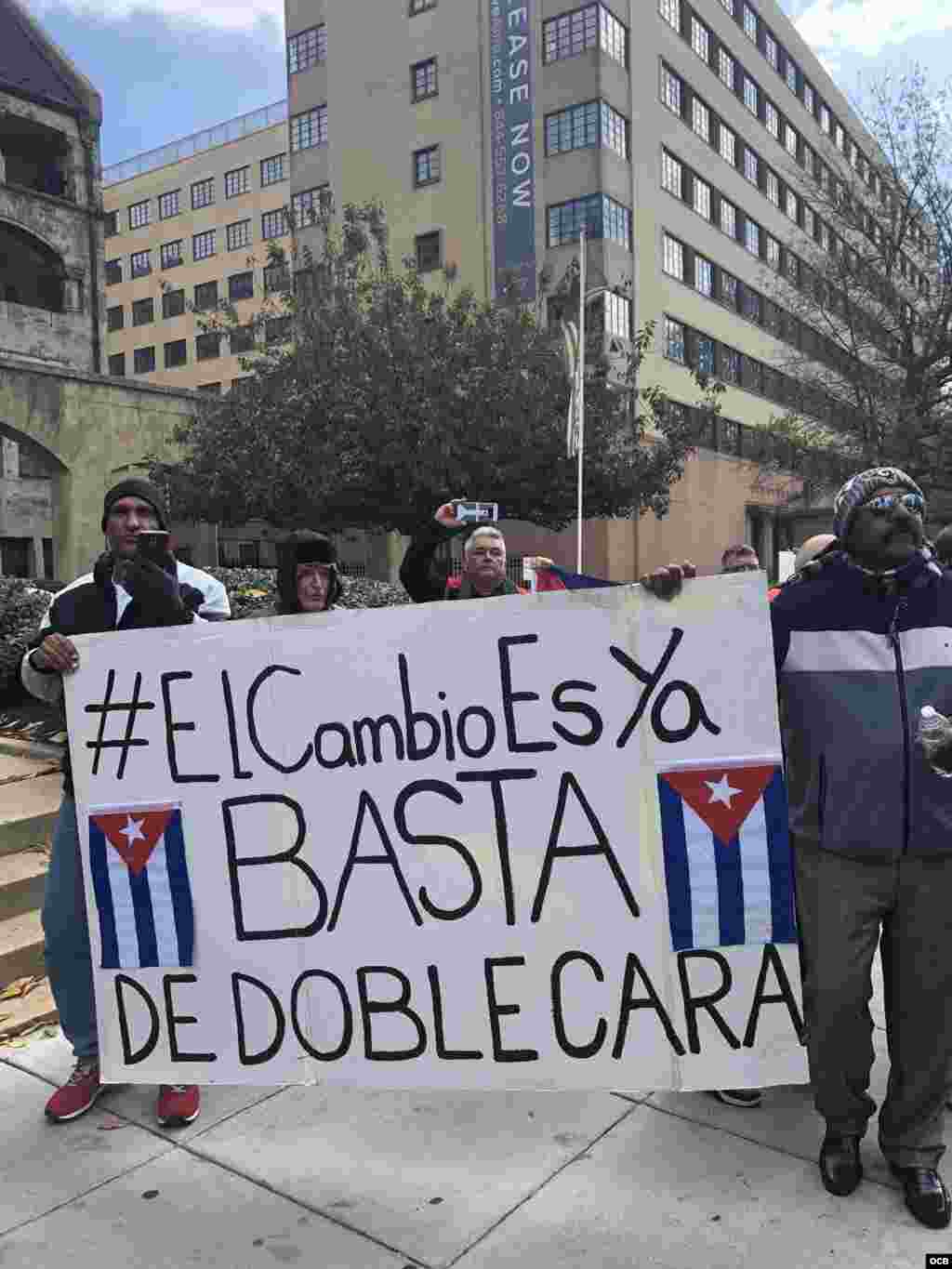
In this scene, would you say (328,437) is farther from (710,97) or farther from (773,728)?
(710,97)

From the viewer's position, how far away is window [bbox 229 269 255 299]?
53.8m

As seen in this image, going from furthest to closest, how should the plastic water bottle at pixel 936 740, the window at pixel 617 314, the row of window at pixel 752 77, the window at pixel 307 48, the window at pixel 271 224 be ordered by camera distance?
the window at pixel 271 224
the window at pixel 307 48
the row of window at pixel 752 77
the window at pixel 617 314
the plastic water bottle at pixel 936 740

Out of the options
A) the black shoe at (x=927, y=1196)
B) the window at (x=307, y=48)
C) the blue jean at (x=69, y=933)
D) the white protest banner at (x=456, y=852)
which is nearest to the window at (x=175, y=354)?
→ the window at (x=307, y=48)

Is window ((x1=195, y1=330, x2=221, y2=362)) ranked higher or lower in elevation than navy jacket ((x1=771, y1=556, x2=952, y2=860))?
higher

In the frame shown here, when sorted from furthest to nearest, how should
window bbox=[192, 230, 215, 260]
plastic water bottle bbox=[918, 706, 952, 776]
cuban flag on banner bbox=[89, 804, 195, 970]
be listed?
window bbox=[192, 230, 215, 260] → cuban flag on banner bbox=[89, 804, 195, 970] → plastic water bottle bbox=[918, 706, 952, 776]

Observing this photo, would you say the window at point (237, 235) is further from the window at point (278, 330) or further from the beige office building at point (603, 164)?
the window at point (278, 330)

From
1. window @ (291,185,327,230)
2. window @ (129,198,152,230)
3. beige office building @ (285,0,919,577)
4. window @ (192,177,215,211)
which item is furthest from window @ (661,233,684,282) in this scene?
window @ (129,198,152,230)

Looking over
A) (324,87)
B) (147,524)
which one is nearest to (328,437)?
(147,524)

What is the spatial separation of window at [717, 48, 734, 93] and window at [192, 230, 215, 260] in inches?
1164

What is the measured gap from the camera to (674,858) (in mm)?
2664

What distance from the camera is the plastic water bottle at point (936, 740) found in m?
2.43

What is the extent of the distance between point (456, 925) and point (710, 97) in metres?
38.4

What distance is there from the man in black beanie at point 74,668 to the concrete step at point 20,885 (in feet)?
4.78

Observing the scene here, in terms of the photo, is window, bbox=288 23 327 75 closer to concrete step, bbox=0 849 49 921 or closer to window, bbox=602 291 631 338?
window, bbox=602 291 631 338
